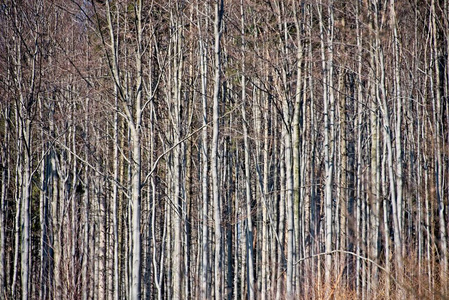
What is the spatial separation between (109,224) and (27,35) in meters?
8.76

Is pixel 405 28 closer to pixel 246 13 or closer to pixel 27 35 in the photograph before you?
pixel 246 13

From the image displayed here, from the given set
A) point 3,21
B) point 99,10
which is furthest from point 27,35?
point 99,10

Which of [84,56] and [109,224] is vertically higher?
[84,56]

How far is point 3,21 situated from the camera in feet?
38.2

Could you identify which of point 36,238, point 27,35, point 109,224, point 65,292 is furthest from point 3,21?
point 36,238

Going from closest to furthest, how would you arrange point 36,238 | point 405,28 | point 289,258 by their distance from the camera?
1. point 289,258
2. point 405,28
3. point 36,238

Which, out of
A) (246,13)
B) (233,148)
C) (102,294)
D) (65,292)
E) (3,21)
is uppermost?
(246,13)

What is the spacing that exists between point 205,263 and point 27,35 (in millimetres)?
6316

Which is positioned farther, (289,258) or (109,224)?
(109,224)

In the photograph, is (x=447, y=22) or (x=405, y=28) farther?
(x=405, y=28)

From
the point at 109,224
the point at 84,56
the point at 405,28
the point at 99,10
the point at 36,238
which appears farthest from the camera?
the point at 36,238

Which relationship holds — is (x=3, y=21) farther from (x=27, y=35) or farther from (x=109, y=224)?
(x=109, y=224)

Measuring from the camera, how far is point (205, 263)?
10508 mm

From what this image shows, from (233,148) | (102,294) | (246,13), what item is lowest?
(102,294)
